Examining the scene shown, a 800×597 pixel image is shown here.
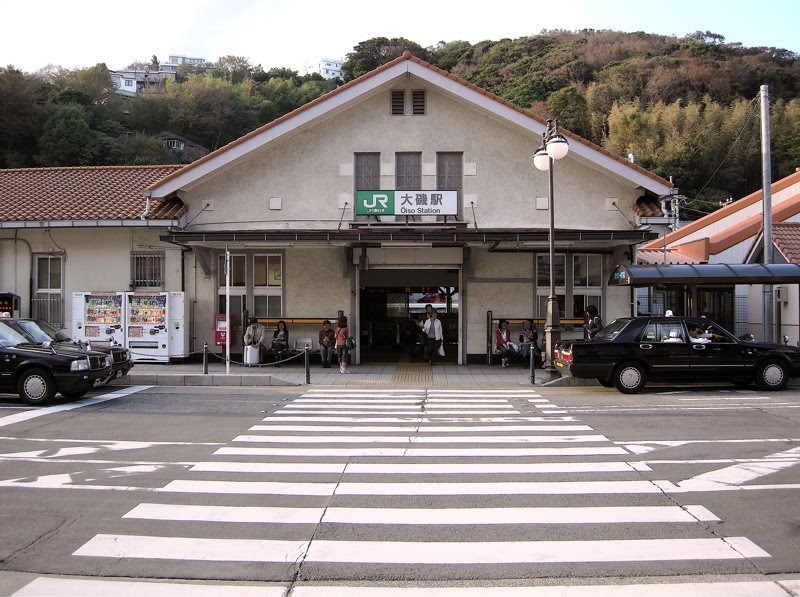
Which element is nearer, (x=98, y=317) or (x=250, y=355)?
(x=250, y=355)

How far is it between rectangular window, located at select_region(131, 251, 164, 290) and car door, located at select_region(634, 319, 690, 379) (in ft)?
46.6

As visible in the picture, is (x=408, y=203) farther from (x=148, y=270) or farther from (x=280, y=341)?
(x=148, y=270)

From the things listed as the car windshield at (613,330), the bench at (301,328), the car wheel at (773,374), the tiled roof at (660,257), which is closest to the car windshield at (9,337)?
the bench at (301,328)

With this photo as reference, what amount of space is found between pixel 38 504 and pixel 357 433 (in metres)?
4.83

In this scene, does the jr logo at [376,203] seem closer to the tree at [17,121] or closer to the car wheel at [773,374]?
the car wheel at [773,374]

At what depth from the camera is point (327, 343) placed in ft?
64.1

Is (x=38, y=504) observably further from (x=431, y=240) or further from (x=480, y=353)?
(x=480, y=353)

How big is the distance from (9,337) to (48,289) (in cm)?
799

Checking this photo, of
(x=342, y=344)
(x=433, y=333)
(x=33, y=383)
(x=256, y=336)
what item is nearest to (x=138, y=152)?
(x=256, y=336)

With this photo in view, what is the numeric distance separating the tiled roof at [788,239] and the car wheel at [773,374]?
7.65 m

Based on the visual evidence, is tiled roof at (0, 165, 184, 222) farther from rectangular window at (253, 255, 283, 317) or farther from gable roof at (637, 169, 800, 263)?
gable roof at (637, 169, 800, 263)

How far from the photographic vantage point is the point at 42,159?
53062 millimetres

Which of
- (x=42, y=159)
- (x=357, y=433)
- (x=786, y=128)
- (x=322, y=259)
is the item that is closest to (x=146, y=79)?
(x=42, y=159)

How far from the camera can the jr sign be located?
1966 centimetres
